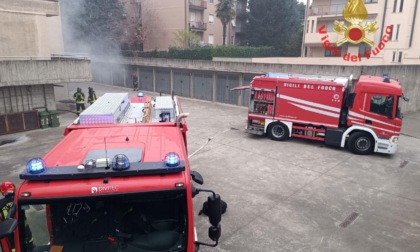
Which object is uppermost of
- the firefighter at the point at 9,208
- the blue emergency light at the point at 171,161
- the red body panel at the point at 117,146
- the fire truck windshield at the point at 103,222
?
the blue emergency light at the point at 171,161

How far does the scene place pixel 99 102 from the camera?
718 centimetres

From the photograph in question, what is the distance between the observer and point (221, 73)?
76.2 ft

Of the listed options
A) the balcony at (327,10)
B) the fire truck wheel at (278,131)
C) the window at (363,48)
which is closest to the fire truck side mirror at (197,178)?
the fire truck wheel at (278,131)

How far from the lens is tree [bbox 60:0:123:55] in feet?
100

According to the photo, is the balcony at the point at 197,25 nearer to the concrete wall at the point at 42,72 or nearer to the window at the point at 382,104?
the concrete wall at the point at 42,72

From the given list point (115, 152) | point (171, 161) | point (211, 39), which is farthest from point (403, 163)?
point (211, 39)

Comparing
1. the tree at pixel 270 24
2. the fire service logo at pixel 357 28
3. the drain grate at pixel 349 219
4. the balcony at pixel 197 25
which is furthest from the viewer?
the tree at pixel 270 24

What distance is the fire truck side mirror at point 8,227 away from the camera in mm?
2995

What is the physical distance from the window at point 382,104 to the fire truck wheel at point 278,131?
3.64 meters

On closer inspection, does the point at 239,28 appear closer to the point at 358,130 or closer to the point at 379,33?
the point at 379,33

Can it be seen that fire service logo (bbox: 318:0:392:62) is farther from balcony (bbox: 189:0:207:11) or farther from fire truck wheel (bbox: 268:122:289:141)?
balcony (bbox: 189:0:207:11)

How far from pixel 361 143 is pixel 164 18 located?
104ft

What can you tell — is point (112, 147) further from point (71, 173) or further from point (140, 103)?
point (140, 103)

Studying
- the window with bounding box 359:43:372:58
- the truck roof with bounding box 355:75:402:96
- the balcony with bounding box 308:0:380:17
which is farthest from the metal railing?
the truck roof with bounding box 355:75:402:96
